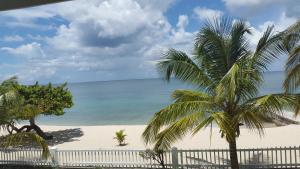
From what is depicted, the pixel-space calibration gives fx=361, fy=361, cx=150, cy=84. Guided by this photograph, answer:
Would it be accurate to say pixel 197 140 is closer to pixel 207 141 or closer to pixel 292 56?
pixel 207 141

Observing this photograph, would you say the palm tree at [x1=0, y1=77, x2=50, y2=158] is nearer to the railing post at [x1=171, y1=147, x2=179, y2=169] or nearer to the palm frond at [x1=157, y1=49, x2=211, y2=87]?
the railing post at [x1=171, y1=147, x2=179, y2=169]

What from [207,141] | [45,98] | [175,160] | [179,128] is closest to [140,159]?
[175,160]

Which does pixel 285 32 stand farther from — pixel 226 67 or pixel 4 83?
pixel 4 83

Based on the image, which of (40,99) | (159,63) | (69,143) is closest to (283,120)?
(69,143)

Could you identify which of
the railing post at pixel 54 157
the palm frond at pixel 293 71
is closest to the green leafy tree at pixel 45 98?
the railing post at pixel 54 157

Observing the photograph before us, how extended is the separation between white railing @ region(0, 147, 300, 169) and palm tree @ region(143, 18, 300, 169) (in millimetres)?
1975

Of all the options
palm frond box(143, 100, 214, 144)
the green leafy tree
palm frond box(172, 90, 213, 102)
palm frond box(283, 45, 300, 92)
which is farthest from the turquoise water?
the green leafy tree

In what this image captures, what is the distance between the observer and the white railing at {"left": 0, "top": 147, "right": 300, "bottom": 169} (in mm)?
10281

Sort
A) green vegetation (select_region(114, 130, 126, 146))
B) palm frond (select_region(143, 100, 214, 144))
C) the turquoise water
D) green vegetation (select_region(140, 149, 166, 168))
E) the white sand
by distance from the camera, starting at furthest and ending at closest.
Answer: the turquoise water, green vegetation (select_region(114, 130, 126, 146)), the white sand, green vegetation (select_region(140, 149, 166, 168)), palm frond (select_region(143, 100, 214, 144))

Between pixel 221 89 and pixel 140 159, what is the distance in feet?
17.6

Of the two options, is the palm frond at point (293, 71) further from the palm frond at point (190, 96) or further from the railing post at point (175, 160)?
the railing post at point (175, 160)

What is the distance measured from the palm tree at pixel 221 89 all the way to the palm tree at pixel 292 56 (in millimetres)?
377

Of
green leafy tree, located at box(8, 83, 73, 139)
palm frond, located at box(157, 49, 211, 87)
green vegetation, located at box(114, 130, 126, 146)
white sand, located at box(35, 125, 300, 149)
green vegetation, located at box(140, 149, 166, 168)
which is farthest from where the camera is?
green leafy tree, located at box(8, 83, 73, 139)

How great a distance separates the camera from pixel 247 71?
7.66 m
